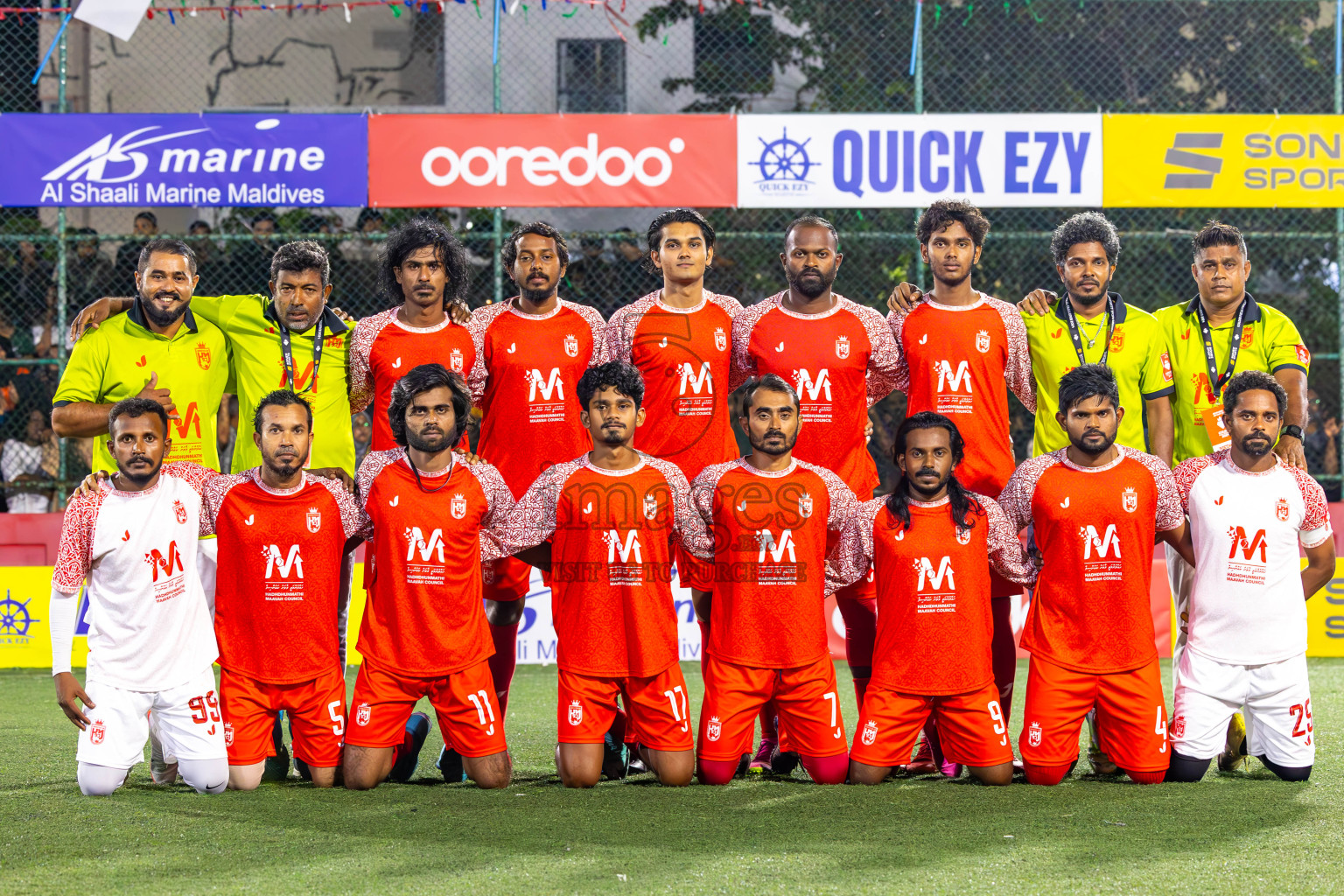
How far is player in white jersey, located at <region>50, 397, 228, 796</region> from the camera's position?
500cm

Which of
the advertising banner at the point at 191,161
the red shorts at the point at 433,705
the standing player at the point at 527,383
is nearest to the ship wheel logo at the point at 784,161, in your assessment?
the advertising banner at the point at 191,161

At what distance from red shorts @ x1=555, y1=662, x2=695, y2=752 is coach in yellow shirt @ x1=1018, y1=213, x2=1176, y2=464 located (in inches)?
76.6

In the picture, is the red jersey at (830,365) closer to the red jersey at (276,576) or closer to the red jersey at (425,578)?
the red jersey at (425,578)

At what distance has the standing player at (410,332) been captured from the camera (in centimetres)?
575

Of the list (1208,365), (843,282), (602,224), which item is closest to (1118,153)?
(843,282)

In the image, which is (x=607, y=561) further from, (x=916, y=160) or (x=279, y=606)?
Result: (x=916, y=160)

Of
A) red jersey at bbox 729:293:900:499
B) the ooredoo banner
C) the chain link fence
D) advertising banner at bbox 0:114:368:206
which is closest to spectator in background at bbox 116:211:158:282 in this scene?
the chain link fence

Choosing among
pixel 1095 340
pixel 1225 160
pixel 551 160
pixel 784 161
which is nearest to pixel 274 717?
pixel 1095 340

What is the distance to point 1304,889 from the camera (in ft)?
12.1

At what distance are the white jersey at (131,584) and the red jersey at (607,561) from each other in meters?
1.22

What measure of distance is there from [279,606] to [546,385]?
1.41 m

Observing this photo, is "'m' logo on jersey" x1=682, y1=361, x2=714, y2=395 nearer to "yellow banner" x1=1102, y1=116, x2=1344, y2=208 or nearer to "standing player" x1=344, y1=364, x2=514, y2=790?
"standing player" x1=344, y1=364, x2=514, y2=790

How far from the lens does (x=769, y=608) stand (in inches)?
205

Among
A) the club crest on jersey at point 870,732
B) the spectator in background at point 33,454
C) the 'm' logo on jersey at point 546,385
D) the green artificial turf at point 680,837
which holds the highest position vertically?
the 'm' logo on jersey at point 546,385
